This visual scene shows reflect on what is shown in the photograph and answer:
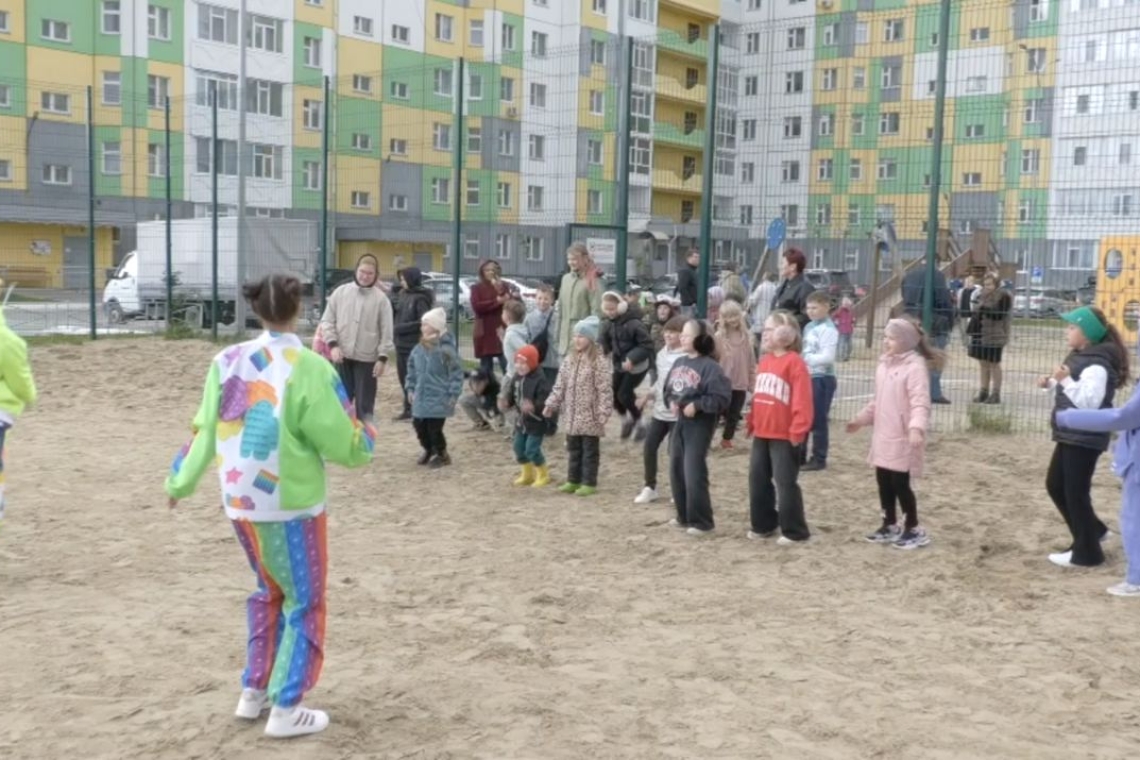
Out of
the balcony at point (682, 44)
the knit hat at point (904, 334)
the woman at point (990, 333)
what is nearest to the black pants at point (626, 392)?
the knit hat at point (904, 334)

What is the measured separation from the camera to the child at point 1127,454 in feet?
20.3

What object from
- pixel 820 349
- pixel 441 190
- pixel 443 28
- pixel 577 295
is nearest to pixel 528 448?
pixel 577 295

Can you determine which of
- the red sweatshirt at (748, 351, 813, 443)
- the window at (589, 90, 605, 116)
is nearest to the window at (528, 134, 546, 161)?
the window at (589, 90, 605, 116)

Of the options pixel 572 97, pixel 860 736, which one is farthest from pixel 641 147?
pixel 860 736

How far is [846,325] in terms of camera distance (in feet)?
56.0

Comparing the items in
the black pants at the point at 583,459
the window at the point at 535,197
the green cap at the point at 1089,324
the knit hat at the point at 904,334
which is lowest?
the black pants at the point at 583,459

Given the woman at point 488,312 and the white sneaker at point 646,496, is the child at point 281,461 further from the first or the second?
the woman at point 488,312

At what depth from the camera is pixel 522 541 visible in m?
8.10

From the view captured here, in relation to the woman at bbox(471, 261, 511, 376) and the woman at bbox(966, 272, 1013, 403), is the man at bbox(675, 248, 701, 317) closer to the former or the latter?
the woman at bbox(471, 261, 511, 376)

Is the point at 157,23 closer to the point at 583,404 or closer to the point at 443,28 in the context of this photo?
the point at 443,28

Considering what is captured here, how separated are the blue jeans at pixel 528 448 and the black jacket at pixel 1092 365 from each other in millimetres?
4077

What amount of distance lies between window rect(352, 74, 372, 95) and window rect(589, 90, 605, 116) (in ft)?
16.5

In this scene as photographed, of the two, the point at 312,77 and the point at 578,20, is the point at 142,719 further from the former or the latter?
the point at 578,20

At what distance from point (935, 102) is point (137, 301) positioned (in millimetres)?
15630
